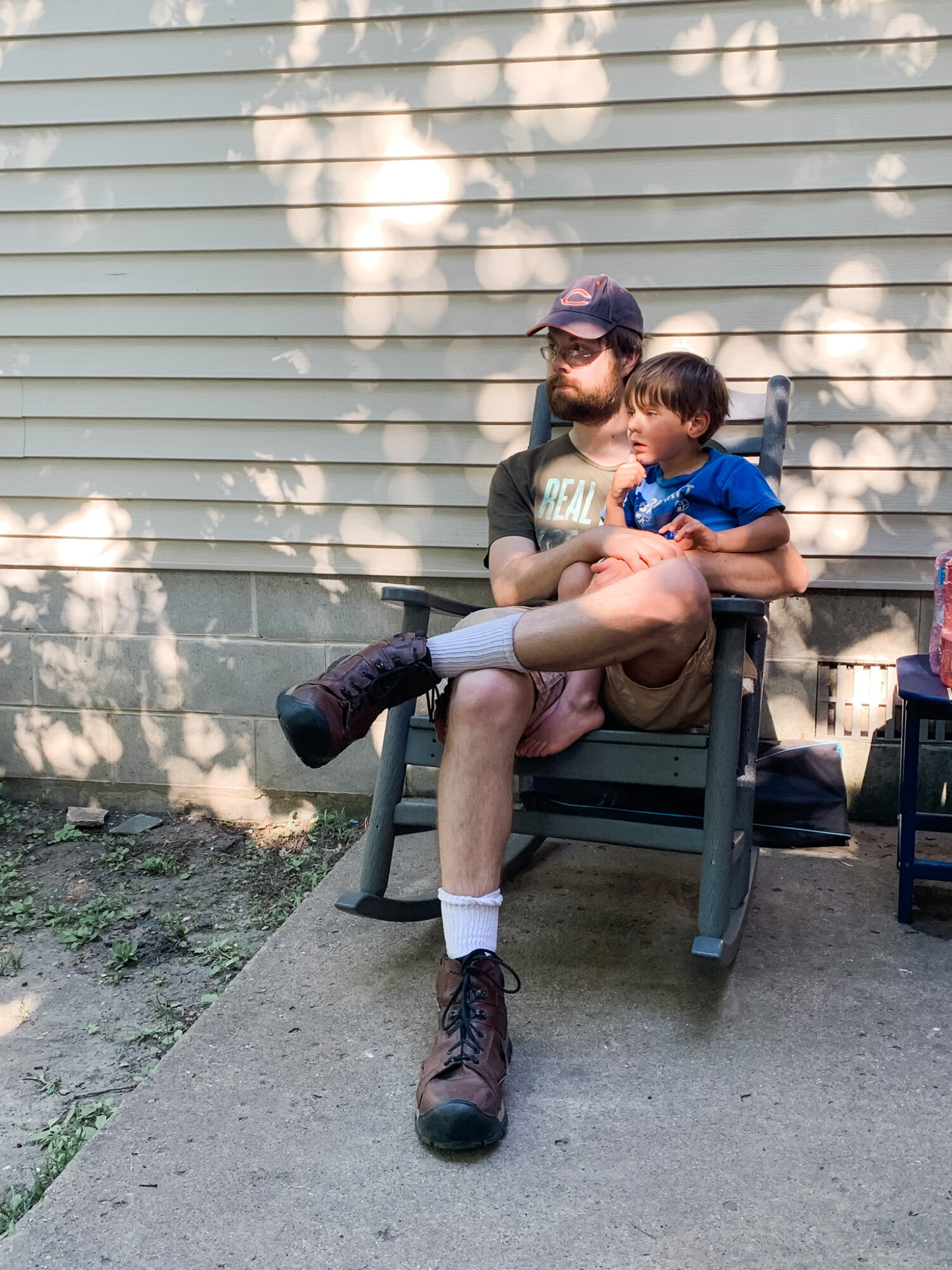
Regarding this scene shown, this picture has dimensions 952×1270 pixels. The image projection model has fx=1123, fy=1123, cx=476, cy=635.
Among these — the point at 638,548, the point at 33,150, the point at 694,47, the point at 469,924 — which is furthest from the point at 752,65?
the point at 469,924

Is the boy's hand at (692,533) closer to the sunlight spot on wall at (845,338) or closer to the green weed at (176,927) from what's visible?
the sunlight spot on wall at (845,338)

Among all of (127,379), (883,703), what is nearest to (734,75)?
(883,703)

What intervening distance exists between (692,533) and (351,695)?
0.73 metres

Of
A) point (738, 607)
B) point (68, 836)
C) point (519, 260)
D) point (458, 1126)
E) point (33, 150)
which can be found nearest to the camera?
point (458, 1126)

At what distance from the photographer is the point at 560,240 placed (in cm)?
295

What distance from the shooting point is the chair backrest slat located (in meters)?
2.60

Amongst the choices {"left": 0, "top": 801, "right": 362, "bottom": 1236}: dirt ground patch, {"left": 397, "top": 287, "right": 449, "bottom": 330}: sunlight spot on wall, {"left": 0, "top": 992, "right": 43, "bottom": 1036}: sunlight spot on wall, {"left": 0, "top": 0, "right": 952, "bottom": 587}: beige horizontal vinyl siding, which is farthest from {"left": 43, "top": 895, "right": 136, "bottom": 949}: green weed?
{"left": 397, "top": 287, "right": 449, "bottom": 330}: sunlight spot on wall

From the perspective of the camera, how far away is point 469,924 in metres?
1.92

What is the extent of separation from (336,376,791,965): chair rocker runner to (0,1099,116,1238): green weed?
557 millimetres

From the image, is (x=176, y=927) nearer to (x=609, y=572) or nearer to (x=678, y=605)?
(x=609, y=572)

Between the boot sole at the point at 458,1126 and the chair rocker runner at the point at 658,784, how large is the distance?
0.48 metres

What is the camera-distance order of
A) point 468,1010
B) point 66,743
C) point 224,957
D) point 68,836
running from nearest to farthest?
point 468,1010
point 224,957
point 68,836
point 66,743

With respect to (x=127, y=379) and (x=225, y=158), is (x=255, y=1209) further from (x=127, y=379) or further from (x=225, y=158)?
(x=225, y=158)

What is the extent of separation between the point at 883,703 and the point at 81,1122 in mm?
2146
